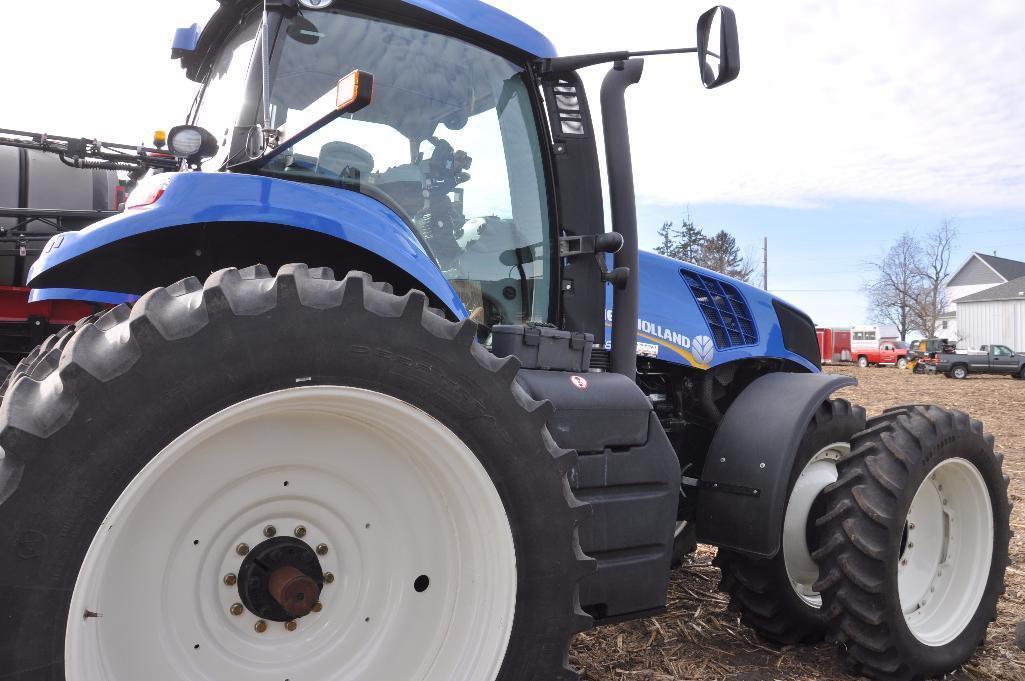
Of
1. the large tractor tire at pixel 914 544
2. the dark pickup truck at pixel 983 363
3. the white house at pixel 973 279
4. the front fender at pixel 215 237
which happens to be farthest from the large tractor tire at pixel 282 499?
the white house at pixel 973 279

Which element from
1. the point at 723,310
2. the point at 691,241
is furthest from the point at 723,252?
the point at 723,310

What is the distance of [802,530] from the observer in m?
3.55

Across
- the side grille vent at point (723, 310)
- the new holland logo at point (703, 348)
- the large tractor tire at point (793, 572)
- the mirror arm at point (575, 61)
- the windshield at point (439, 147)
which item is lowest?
the large tractor tire at point (793, 572)

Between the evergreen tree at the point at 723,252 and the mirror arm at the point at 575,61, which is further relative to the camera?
the evergreen tree at the point at 723,252

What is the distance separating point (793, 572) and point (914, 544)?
58 cm

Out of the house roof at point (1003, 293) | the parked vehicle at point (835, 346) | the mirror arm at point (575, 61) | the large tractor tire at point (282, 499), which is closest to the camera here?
the large tractor tire at point (282, 499)

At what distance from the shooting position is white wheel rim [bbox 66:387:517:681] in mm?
1820

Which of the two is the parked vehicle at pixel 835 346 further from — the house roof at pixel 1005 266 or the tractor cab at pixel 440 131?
the tractor cab at pixel 440 131

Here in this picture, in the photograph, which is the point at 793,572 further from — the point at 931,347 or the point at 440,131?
the point at 931,347

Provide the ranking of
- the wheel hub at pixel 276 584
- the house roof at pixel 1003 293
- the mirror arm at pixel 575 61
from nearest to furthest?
1. the wheel hub at pixel 276 584
2. the mirror arm at pixel 575 61
3. the house roof at pixel 1003 293

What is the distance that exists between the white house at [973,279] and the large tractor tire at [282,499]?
63.5 metres

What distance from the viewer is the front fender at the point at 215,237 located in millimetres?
2217

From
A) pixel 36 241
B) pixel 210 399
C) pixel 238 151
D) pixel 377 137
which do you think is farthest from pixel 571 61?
pixel 36 241

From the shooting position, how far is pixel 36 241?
6.32 meters
